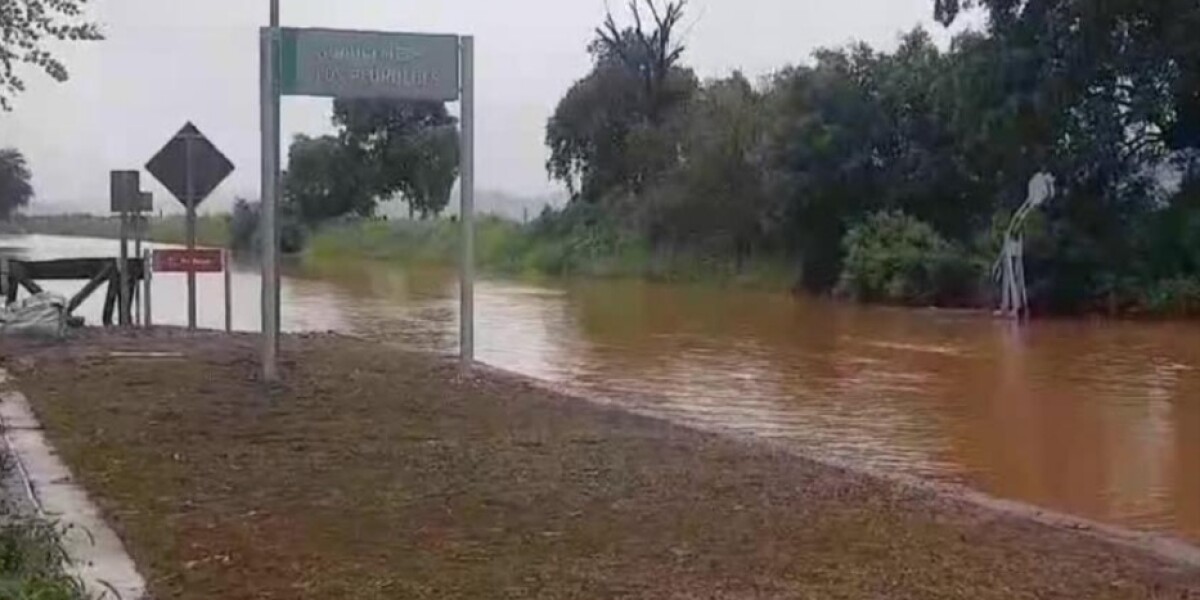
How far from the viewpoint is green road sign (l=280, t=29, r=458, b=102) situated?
50.0 ft

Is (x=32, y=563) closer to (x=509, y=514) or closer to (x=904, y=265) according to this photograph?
(x=509, y=514)

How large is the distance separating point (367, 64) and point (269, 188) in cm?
138

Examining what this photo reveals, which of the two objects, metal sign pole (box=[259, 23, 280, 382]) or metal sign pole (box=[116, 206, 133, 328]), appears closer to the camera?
metal sign pole (box=[259, 23, 280, 382])

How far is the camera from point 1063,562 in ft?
25.3

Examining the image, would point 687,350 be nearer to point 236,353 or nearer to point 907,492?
point 236,353

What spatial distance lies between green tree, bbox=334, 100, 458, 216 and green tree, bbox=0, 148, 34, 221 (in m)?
37.6

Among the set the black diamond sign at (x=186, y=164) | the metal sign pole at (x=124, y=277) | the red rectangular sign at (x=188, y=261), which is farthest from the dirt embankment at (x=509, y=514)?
the metal sign pole at (x=124, y=277)

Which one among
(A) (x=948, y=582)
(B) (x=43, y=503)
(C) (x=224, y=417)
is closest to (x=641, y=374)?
(C) (x=224, y=417)

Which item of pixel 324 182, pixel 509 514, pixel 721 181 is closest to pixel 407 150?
pixel 324 182

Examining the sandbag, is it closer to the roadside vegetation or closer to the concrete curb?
the concrete curb

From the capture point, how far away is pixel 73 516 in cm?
831

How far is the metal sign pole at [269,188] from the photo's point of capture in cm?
1514

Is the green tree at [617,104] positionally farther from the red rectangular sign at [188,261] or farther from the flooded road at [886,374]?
the red rectangular sign at [188,261]

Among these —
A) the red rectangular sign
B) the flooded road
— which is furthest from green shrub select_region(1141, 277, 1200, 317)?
the red rectangular sign
